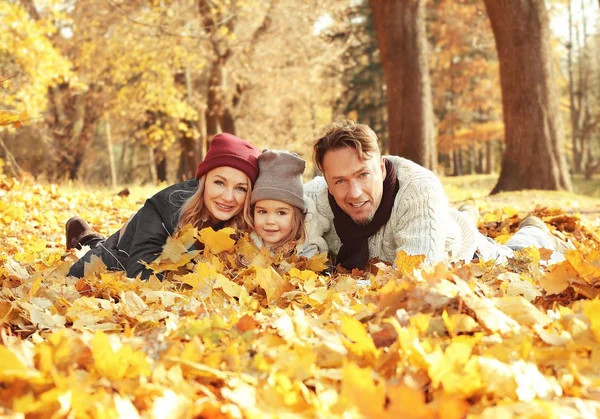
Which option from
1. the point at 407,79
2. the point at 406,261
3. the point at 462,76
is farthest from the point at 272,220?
the point at 462,76

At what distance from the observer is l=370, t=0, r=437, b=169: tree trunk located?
10.4 m

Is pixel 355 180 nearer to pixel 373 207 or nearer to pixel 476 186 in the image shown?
pixel 373 207

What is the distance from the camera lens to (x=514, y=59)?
30.2ft

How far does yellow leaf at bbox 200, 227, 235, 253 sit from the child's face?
29cm

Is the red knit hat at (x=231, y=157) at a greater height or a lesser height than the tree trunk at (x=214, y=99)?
lesser

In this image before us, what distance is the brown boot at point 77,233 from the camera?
15.4 feet

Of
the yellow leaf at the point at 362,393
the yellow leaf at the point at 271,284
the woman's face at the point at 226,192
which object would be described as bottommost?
the yellow leaf at the point at 271,284

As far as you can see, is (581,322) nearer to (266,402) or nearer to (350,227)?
(266,402)

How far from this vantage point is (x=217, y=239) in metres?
3.38

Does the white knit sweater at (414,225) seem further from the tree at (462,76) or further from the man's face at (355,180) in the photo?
the tree at (462,76)

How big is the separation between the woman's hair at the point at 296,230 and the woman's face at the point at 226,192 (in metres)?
0.18

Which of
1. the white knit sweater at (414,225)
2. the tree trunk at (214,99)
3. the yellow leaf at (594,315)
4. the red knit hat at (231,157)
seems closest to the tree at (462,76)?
the tree trunk at (214,99)

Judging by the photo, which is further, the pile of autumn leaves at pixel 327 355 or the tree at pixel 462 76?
the tree at pixel 462 76

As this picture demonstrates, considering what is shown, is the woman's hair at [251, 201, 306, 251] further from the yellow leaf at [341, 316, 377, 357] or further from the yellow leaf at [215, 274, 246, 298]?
the yellow leaf at [341, 316, 377, 357]
